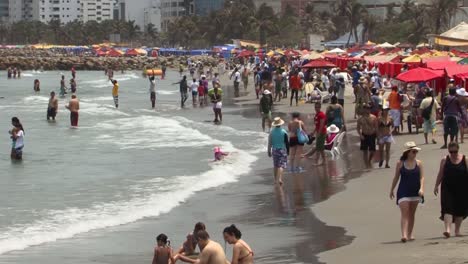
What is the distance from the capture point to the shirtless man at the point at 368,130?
17.6 m

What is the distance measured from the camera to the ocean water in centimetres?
1457

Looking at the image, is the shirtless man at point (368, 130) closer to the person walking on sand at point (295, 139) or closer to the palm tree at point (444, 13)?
the person walking on sand at point (295, 139)

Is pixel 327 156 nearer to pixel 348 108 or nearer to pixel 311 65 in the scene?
pixel 348 108

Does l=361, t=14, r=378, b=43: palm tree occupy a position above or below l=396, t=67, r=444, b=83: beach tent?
above

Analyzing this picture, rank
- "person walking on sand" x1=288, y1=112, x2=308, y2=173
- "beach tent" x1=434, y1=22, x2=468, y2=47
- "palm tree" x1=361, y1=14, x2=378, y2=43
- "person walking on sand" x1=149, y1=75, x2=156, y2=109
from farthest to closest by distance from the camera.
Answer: "palm tree" x1=361, y1=14, x2=378, y2=43
"person walking on sand" x1=149, y1=75, x2=156, y2=109
"beach tent" x1=434, y1=22, x2=468, y2=47
"person walking on sand" x1=288, y1=112, x2=308, y2=173

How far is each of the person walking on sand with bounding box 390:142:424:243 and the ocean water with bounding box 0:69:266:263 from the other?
16.6 feet

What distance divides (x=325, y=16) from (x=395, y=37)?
4353 centimetres

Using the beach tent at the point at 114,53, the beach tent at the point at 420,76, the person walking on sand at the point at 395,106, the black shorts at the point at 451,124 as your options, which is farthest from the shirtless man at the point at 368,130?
the beach tent at the point at 114,53

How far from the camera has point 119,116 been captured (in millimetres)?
38469

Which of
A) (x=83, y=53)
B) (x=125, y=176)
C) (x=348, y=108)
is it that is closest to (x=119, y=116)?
(x=348, y=108)

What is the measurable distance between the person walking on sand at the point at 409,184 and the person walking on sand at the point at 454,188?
10.3 inches

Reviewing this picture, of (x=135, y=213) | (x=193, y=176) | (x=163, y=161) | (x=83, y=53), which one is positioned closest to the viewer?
(x=135, y=213)

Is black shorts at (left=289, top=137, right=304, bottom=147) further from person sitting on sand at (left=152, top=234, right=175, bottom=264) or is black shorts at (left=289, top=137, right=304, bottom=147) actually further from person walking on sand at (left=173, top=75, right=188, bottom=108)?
person walking on sand at (left=173, top=75, right=188, bottom=108)

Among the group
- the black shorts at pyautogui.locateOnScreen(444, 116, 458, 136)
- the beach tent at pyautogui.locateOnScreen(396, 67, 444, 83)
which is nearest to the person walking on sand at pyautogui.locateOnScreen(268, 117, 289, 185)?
the black shorts at pyautogui.locateOnScreen(444, 116, 458, 136)
